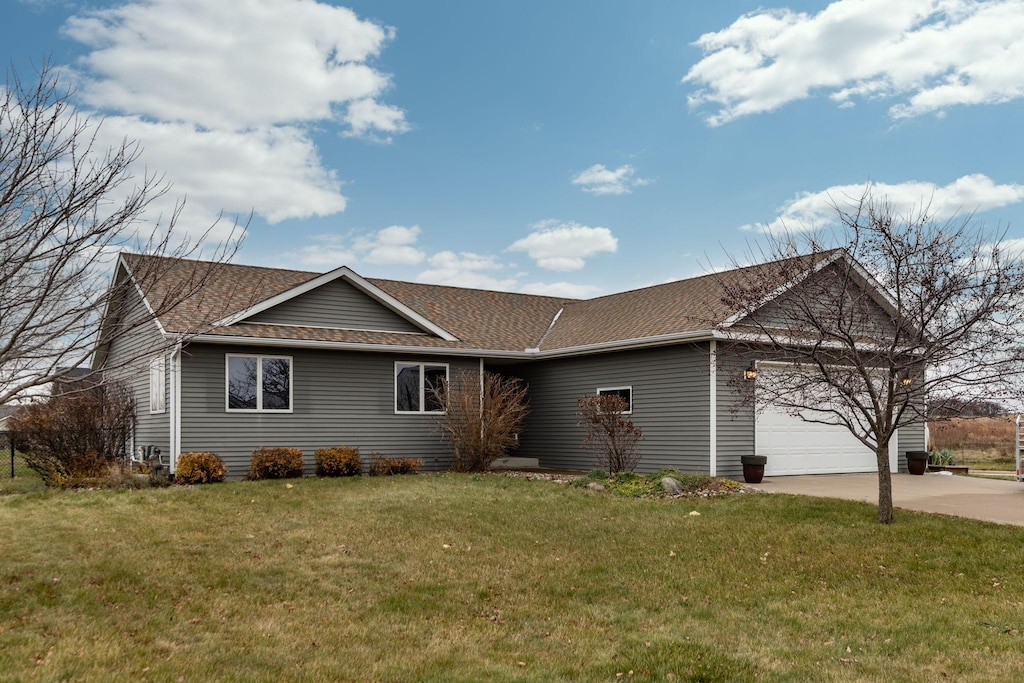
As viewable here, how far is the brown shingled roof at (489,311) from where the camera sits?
656 inches

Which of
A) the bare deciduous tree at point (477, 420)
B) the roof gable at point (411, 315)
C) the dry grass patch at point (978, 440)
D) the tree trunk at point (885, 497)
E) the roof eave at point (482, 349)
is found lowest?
the dry grass patch at point (978, 440)

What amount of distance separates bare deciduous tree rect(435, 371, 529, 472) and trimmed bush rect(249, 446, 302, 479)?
131 inches

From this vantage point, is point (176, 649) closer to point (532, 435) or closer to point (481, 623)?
point (481, 623)

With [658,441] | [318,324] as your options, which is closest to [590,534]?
[658,441]

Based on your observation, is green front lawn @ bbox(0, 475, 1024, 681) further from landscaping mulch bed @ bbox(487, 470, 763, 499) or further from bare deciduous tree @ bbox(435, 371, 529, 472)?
bare deciduous tree @ bbox(435, 371, 529, 472)

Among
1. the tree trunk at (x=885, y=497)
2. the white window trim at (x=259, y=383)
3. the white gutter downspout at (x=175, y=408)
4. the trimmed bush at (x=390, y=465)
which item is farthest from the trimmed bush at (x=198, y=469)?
the tree trunk at (x=885, y=497)

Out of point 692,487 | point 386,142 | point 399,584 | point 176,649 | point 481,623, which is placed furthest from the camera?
point 386,142

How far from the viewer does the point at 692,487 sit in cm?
1423

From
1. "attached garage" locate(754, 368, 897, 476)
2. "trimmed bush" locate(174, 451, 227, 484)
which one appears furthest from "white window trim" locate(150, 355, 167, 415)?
"attached garage" locate(754, 368, 897, 476)

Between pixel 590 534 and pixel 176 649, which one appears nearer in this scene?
pixel 176 649

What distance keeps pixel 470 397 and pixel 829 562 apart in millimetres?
10065

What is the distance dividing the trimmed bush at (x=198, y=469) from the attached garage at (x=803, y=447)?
10.5 metres

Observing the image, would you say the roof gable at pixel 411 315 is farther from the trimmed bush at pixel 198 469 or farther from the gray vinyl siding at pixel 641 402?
the trimmed bush at pixel 198 469

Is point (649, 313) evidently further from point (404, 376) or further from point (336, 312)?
point (336, 312)
